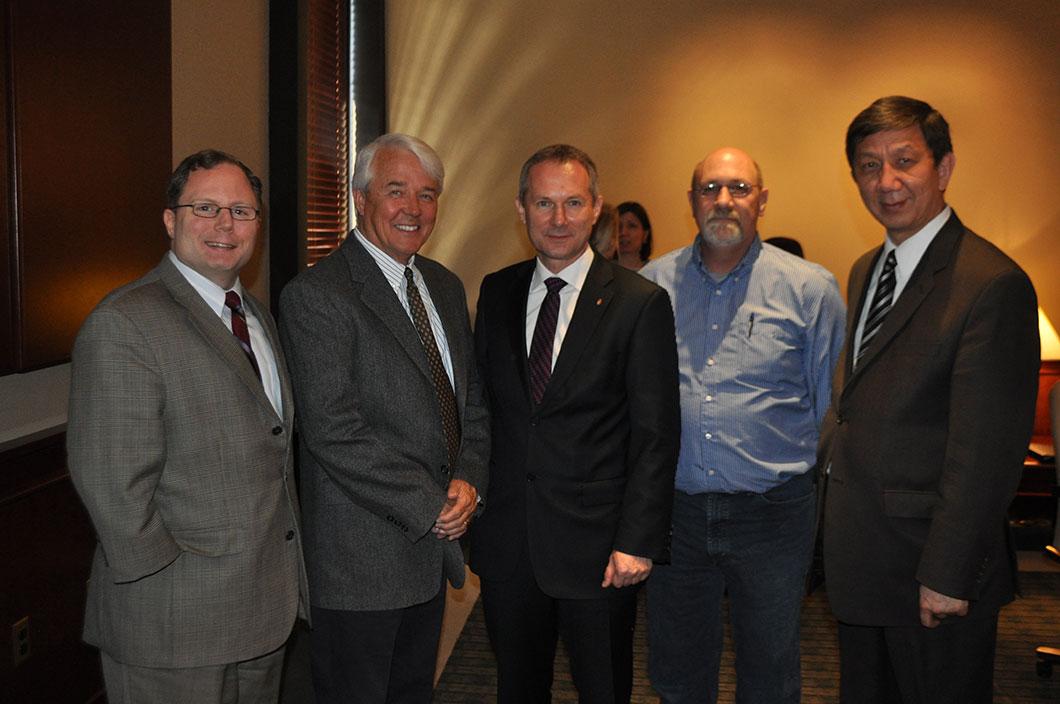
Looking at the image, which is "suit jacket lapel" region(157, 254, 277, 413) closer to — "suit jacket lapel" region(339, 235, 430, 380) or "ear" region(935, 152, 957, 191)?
"suit jacket lapel" region(339, 235, 430, 380)

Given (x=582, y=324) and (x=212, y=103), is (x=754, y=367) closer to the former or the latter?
(x=582, y=324)

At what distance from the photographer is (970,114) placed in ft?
20.0

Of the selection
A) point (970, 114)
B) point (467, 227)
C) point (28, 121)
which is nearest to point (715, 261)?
point (28, 121)

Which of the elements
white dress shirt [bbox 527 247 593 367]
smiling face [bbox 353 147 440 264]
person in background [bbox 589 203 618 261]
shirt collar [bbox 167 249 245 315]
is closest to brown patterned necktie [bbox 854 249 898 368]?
white dress shirt [bbox 527 247 593 367]

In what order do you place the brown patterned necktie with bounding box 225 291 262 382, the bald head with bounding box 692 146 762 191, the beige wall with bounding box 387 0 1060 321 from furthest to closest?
1. the beige wall with bounding box 387 0 1060 321
2. the bald head with bounding box 692 146 762 191
3. the brown patterned necktie with bounding box 225 291 262 382

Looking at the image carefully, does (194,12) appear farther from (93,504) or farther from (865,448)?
(865,448)

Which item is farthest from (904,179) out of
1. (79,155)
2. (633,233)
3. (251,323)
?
(633,233)

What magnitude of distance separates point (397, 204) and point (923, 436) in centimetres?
137

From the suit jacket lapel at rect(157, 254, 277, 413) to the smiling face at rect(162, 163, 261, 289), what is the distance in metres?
0.06

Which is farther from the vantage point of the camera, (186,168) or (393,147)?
(393,147)

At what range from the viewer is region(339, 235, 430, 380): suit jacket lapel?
225 centimetres

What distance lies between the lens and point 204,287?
200 centimetres

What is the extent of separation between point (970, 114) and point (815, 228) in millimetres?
1234

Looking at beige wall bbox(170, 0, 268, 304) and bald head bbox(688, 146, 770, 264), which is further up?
beige wall bbox(170, 0, 268, 304)
